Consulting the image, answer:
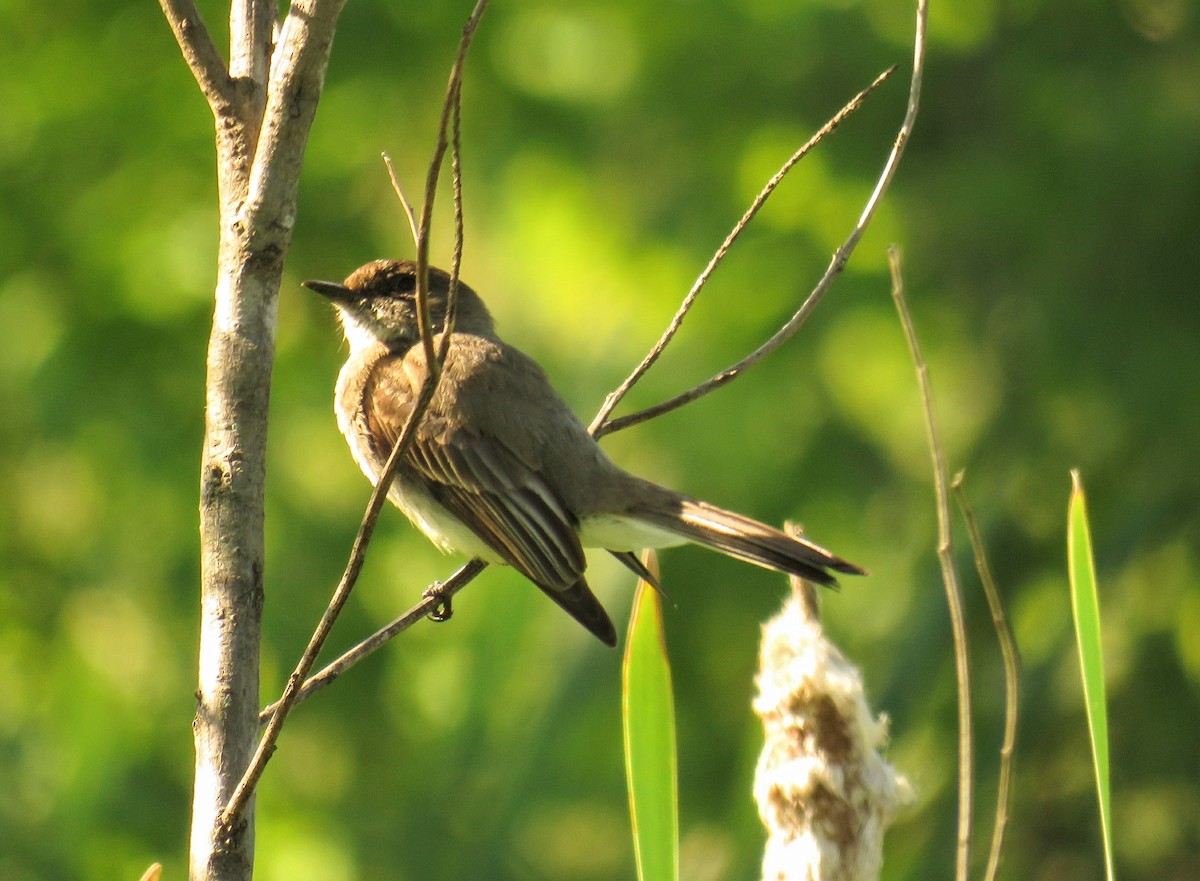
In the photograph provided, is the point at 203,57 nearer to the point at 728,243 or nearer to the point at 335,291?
the point at 728,243

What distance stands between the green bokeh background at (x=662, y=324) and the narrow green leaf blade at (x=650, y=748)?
3.04 m

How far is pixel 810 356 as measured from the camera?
20.1ft

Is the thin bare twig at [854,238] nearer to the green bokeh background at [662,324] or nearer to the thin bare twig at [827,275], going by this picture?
the thin bare twig at [827,275]

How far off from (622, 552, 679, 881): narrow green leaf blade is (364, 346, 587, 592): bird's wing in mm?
1237

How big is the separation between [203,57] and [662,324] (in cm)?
383

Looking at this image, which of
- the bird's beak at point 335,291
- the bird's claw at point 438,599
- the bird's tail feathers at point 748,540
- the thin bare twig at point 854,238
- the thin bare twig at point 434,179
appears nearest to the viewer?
the thin bare twig at point 434,179

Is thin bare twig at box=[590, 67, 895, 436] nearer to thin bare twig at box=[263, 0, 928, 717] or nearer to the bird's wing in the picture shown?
thin bare twig at box=[263, 0, 928, 717]

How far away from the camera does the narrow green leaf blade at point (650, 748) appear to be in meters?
2.03

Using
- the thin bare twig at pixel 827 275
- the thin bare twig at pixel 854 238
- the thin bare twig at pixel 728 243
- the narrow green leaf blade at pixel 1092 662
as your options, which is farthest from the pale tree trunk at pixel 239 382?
the narrow green leaf blade at pixel 1092 662

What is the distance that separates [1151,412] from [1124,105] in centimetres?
126

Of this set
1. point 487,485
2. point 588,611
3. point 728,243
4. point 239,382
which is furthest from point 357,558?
point 487,485

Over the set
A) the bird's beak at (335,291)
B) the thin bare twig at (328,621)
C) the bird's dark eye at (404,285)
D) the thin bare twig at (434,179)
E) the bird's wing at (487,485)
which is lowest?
the thin bare twig at (328,621)

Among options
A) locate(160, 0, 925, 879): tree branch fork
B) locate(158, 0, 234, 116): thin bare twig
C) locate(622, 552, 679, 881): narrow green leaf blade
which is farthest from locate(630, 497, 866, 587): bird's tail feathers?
locate(158, 0, 234, 116): thin bare twig

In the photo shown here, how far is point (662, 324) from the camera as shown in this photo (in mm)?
5910
